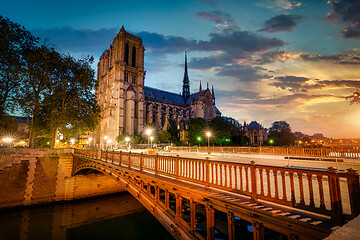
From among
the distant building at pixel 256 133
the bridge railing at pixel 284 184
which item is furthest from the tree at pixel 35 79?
the distant building at pixel 256 133

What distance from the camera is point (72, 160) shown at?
2181 cm

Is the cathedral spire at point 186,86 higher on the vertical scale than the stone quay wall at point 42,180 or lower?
higher

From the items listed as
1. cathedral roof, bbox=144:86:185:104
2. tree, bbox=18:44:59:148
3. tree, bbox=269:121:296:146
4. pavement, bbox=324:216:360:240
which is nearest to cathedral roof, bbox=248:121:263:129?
tree, bbox=269:121:296:146

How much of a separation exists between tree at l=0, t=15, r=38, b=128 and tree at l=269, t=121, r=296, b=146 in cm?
7696

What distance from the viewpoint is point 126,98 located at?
189 ft

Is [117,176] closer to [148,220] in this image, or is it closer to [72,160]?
[148,220]

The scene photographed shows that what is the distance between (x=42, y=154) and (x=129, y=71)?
44.3 metres

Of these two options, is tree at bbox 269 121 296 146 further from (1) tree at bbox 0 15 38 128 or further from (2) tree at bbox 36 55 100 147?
(1) tree at bbox 0 15 38 128

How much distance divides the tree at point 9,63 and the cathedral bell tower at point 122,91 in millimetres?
31799

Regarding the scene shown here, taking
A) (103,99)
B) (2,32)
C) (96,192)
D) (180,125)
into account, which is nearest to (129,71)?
(103,99)

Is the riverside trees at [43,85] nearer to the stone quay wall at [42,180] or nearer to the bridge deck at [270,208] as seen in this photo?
the stone quay wall at [42,180]

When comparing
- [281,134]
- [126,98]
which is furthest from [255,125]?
[126,98]

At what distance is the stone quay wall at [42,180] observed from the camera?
17.4 metres

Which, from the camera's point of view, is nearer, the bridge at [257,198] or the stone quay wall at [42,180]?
the bridge at [257,198]
